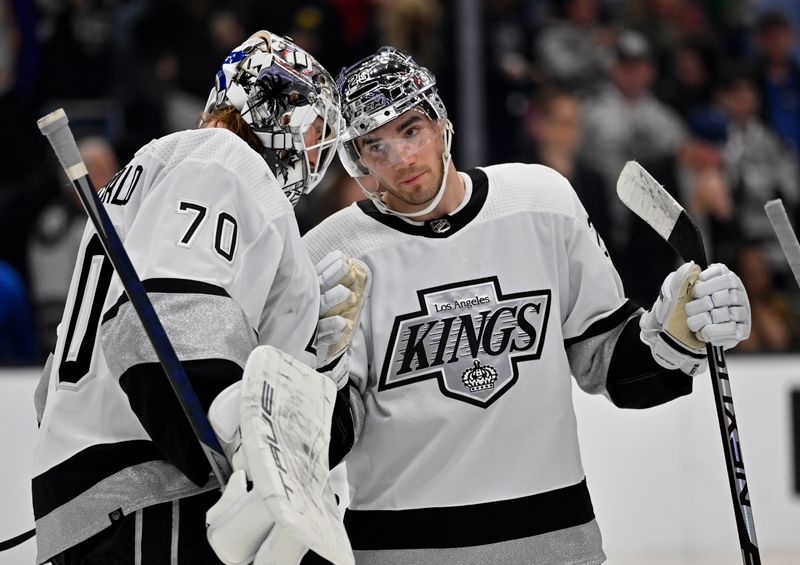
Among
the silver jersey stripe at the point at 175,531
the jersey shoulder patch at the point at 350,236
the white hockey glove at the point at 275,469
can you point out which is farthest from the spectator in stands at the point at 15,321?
the white hockey glove at the point at 275,469

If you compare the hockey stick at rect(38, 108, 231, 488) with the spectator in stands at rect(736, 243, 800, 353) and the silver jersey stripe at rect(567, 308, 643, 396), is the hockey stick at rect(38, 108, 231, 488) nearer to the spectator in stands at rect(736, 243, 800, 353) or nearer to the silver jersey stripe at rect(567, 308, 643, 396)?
the silver jersey stripe at rect(567, 308, 643, 396)

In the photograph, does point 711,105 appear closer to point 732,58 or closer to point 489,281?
point 732,58

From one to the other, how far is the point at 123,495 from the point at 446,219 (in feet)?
2.52

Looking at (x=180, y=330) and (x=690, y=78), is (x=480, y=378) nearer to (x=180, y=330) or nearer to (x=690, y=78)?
(x=180, y=330)

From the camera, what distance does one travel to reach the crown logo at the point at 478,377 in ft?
6.20

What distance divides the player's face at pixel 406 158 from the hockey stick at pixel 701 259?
1.00 feet

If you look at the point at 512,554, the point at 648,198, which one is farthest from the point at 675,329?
the point at 512,554

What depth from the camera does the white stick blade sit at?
1.88 meters

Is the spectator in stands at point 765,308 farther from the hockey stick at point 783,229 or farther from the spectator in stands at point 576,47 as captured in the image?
the hockey stick at point 783,229

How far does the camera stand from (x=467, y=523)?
73.4 inches

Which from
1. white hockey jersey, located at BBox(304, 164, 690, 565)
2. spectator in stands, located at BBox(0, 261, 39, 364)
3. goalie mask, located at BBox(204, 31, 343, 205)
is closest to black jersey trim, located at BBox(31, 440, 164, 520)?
goalie mask, located at BBox(204, 31, 343, 205)

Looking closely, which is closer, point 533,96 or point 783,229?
point 783,229

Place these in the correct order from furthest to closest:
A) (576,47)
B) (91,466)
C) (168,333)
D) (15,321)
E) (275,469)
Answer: (576,47), (15,321), (91,466), (168,333), (275,469)

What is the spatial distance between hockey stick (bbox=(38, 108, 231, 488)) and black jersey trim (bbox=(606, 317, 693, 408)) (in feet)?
2.70
